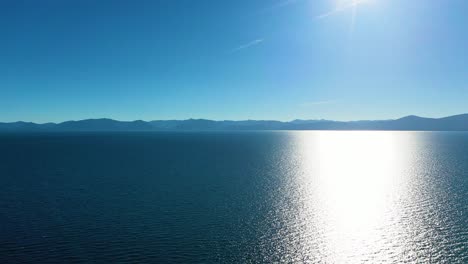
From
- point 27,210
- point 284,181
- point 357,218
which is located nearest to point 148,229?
point 27,210

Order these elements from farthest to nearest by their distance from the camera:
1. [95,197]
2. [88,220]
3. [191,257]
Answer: [95,197] < [88,220] < [191,257]

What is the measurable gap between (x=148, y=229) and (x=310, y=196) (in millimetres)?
46224

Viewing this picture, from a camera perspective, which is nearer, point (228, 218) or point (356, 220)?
point (228, 218)

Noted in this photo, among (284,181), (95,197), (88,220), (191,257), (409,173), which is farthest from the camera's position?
(409,173)

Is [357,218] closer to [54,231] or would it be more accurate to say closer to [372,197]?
[372,197]

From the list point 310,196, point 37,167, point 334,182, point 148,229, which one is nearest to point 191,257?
point 148,229

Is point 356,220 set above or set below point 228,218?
below

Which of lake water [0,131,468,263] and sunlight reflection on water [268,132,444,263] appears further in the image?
sunlight reflection on water [268,132,444,263]

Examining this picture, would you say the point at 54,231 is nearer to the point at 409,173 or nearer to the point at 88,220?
the point at 88,220

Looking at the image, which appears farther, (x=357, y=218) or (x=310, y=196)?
(x=310, y=196)

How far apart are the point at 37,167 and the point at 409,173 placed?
500 feet

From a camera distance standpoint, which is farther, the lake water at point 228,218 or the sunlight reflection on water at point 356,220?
the sunlight reflection on water at point 356,220

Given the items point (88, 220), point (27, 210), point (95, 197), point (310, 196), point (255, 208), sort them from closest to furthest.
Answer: point (88, 220)
point (27, 210)
point (255, 208)
point (95, 197)
point (310, 196)

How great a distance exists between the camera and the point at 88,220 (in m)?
57.8
